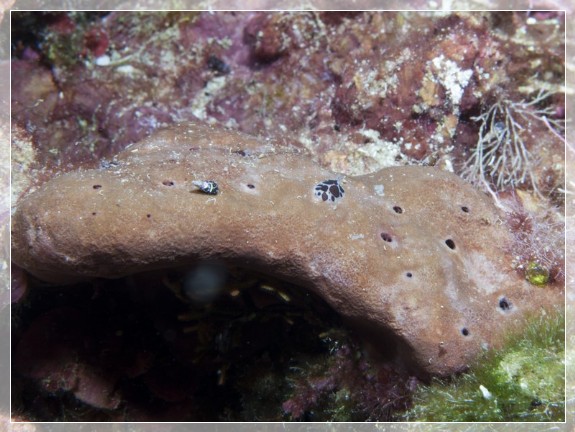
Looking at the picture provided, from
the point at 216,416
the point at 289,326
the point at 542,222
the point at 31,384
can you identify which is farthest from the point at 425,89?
the point at 31,384

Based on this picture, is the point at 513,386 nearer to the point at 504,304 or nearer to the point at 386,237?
the point at 504,304

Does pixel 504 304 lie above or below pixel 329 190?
below

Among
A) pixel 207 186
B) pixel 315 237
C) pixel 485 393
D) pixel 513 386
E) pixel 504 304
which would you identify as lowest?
pixel 485 393

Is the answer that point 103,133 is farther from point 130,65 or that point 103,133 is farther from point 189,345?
point 189,345

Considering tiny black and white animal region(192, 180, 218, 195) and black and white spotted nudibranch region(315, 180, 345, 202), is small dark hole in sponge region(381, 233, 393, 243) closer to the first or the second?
black and white spotted nudibranch region(315, 180, 345, 202)

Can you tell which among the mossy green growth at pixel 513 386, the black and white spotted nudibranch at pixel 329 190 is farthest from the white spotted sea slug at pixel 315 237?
the mossy green growth at pixel 513 386

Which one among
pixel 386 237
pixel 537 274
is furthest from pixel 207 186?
pixel 537 274

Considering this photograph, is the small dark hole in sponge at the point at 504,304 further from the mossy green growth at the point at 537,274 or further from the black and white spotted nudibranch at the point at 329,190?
the black and white spotted nudibranch at the point at 329,190

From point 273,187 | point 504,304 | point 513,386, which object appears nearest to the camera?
point 513,386

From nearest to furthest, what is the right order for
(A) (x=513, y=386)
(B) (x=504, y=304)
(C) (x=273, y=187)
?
1. (A) (x=513, y=386)
2. (C) (x=273, y=187)
3. (B) (x=504, y=304)
